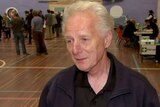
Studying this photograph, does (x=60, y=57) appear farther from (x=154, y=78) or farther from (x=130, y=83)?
(x=130, y=83)

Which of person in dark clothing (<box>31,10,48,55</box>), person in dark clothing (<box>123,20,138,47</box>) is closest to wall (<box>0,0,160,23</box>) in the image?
person in dark clothing (<box>123,20,138,47</box>)

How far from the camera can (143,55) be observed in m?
13.0

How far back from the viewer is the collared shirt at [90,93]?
1972mm

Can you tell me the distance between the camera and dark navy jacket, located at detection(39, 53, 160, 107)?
193 centimetres

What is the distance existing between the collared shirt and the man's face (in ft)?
0.45

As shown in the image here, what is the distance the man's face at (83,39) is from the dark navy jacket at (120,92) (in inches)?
6.6

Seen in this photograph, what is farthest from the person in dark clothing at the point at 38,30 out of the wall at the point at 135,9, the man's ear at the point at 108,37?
the wall at the point at 135,9

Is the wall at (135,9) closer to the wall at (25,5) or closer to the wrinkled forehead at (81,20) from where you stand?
the wall at (25,5)

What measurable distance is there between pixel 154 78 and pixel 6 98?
4030 millimetres

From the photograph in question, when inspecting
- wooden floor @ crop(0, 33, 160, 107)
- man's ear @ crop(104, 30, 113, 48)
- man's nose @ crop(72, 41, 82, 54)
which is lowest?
wooden floor @ crop(0, 33, 160, 107)

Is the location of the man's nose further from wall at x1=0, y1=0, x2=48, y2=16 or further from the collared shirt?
wall at x1=0, y1=0, x2=48, y2=16

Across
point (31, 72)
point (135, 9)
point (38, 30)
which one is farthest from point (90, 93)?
point (135, 9)

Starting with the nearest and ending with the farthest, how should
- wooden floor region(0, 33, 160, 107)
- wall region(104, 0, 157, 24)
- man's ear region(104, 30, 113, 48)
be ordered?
man's ear region(104, 30, 113, 48)
wooden floor region(0, 33, 160, 107)
wall region(104, 0, 157, 24)

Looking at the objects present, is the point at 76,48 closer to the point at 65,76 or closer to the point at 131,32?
the point at 65,76
